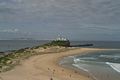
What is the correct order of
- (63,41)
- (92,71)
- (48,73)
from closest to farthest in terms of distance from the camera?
(48,73) → (92,71) → (63,41)

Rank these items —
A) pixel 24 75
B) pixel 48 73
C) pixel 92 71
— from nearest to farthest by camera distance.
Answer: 1. pixel 24 75
2. pixel 48 73
3. pixel 92 71

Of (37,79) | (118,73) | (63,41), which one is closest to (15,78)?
(37,79)

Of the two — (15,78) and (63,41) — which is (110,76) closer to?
(15,78)

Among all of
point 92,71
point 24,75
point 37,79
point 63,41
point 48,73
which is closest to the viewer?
point 37,79

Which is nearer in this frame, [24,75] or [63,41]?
[24,75]

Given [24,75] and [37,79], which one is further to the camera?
[24,75]

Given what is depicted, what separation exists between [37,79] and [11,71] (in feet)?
17.8

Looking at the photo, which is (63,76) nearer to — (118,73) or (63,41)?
(118,73)

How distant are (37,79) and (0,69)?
7.06m

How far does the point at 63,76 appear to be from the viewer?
100.0ft

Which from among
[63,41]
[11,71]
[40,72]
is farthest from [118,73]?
[63,41]

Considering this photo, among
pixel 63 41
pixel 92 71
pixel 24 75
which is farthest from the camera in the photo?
pixel 63 41

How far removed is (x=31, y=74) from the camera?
31125 mm

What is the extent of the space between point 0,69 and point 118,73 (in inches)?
491
